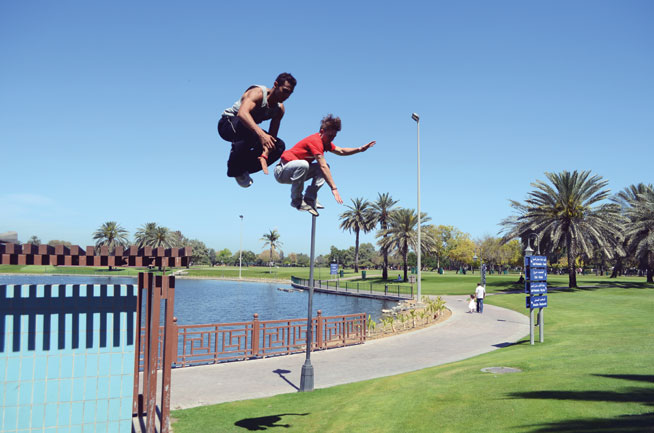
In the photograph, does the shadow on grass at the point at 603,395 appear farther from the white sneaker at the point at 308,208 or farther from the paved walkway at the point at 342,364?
the white sneaker at the point at 308,208

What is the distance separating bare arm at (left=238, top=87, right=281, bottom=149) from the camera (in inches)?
169

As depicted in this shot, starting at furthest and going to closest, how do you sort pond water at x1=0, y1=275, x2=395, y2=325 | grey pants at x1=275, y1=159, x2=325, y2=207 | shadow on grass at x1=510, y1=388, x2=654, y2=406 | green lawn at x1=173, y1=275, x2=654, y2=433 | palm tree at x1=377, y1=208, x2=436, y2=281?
1. palm tree at x1=377, y1=208, x2=436, y2=281
2. pond water at x1=0, y1=275, x2=395, y2=325
3. shadow on grass at x1=510, y1=388, x2=654, y2=406
4. green lawn at x1=173, y1=275, x2=654, y2=433
5. grey pants at x1=275, y1=159, x2=325, y2=207

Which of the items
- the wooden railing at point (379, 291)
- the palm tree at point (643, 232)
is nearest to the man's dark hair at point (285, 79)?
the wooden railing at point (379, 291)

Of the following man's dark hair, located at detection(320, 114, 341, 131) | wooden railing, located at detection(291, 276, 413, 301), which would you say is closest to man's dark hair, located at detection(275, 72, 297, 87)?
man's dark hair, located at detection(320, 114, 341, 131)

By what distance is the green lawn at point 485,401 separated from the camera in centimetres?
774

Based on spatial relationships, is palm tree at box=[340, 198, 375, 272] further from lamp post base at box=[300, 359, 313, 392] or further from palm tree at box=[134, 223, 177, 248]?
lamp post base at box=[300, 359, 313, 392]

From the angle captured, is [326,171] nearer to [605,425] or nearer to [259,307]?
[605,425]

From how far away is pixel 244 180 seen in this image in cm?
501

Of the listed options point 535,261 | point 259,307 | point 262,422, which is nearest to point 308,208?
point 262,422

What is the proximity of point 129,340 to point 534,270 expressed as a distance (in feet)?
51.9

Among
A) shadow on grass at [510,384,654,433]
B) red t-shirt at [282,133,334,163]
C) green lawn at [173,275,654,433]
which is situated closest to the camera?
red t-shirt at [282,133,334,163]

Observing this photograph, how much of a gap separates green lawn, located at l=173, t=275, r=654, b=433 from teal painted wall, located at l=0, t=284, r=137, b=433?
1.90m

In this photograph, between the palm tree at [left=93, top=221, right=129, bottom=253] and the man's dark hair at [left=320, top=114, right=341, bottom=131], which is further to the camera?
the palm tree at [left=93, top=221, right=129, bottom=253]

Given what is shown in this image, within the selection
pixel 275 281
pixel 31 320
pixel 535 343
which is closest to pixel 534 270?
pixel 535 343
